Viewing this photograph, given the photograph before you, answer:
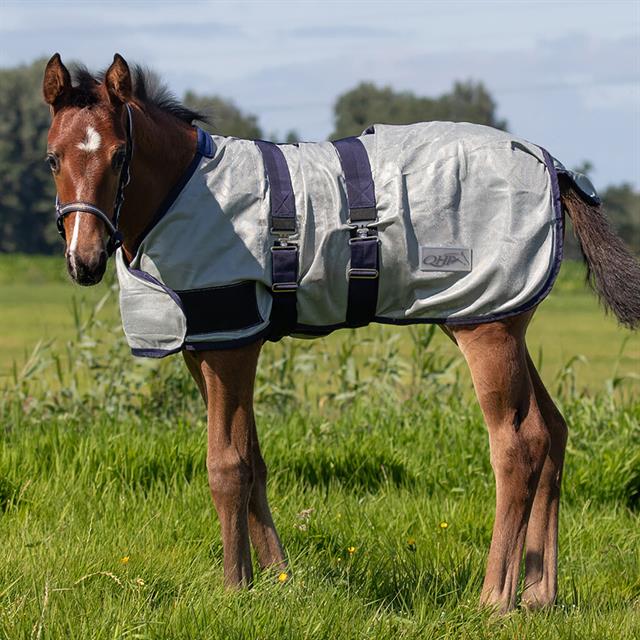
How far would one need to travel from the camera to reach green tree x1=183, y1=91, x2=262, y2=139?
4.62 metres

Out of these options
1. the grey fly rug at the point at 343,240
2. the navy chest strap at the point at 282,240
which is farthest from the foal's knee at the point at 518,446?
the navy chest strap at the point at 282,240

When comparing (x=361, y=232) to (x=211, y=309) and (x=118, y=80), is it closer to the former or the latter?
(x=211, y=309)

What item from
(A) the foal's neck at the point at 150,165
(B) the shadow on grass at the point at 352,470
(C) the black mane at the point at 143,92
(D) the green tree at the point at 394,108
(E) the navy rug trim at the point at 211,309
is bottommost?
(B) the shadow on grass at the point at 352,470

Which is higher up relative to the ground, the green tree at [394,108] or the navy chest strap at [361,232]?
the green tree at [394,108]

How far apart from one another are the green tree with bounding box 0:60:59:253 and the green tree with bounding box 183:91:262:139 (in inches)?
335

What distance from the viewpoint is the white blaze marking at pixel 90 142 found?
148 inches

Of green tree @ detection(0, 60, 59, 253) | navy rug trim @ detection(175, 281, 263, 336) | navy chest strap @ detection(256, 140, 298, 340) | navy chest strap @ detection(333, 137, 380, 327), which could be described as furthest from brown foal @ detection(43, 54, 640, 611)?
green tree @ detection(0, 60, 59, 253)

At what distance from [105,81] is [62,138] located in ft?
0.98

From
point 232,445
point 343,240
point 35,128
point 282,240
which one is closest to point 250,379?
point 232,445

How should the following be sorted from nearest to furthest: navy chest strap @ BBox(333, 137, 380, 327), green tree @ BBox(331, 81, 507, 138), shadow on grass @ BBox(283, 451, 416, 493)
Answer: navy chest strap @ BBox(333, 137, 380, 327), shadow on grass @ BBox(283, 451, 416, 493), green tree @ BBox(331, 81, 507, 138)

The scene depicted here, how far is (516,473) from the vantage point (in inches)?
165

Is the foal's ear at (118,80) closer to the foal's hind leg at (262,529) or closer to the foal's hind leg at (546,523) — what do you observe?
the foal's hind leg at (262,529)

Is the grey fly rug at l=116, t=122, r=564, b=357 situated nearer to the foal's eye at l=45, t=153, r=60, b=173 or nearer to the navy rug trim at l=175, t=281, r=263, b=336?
the navy rug trim at l=175, t=281, r=263, b=336

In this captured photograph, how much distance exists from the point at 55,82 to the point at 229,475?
167 cm
